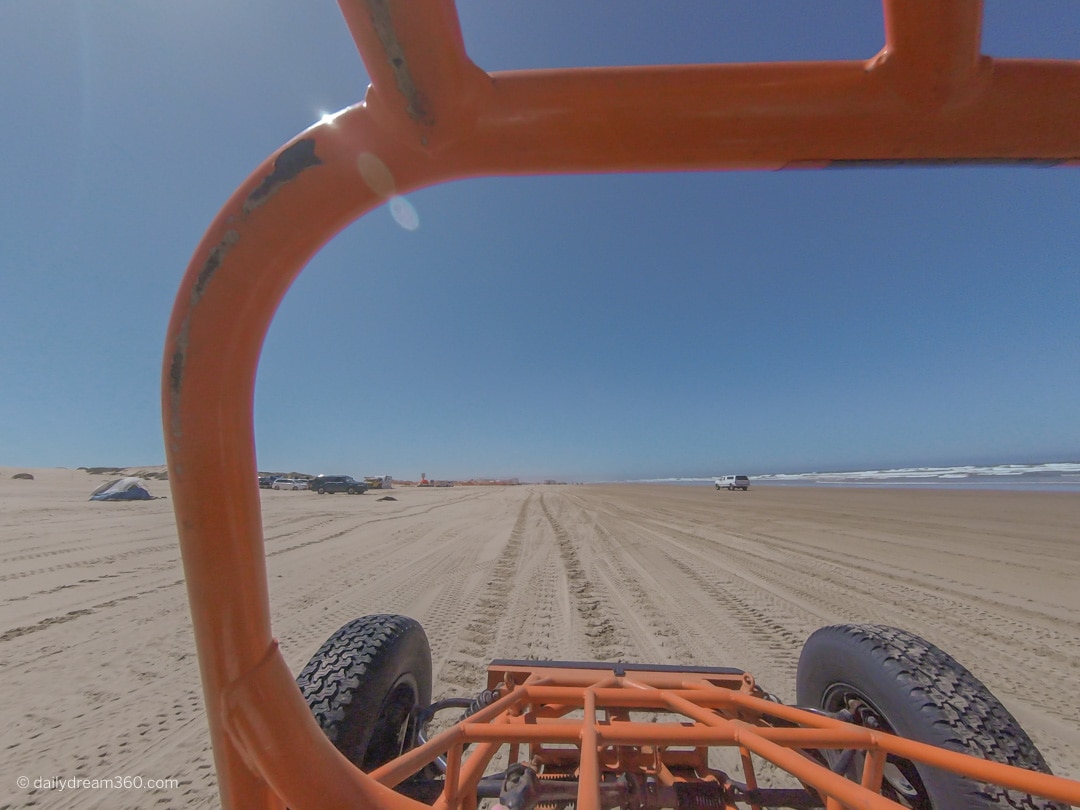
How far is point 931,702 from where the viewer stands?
1.55 metres

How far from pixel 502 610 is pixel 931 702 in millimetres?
3656

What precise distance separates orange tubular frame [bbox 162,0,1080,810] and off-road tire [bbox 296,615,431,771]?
117 cm

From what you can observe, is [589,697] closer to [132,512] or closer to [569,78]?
[569,78]

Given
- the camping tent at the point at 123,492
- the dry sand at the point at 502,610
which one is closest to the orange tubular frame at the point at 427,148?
the dry sand at the point at 502,610

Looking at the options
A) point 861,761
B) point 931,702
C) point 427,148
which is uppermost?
point 427,148

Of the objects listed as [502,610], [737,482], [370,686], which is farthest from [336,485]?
[370,686]

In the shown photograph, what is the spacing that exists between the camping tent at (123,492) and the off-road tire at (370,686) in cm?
2022

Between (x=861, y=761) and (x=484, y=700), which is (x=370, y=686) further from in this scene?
(x=861, y=761)

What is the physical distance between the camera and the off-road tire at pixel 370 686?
1.64 meters

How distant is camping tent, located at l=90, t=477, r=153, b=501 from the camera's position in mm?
15891

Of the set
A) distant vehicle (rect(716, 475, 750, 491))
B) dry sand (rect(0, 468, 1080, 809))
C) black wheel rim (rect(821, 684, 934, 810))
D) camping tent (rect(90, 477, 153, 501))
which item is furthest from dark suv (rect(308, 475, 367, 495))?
black wheel rim (rect(821, 684, 934, 810))

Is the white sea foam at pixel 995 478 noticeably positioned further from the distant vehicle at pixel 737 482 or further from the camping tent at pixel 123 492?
the camping tent at pixel 123 492

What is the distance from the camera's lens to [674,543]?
8414mm

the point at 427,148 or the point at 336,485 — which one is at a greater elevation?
the point at 427,148
